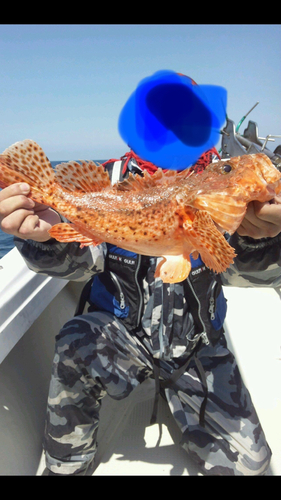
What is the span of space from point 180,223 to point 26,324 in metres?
2.16

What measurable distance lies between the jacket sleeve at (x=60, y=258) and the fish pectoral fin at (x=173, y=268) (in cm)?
98

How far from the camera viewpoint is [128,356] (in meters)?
3.11

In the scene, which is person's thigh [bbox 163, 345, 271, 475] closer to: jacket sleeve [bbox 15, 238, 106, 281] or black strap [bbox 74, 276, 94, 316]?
black strap [bbox 74, 276, 94, 316]

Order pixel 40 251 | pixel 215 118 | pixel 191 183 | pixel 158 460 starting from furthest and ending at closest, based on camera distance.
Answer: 1. pixel 158 460
2. pixel 215 118
3. pixel 40 251
4. pixel 191 183

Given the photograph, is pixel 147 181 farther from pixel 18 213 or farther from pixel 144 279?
pixel 144 279

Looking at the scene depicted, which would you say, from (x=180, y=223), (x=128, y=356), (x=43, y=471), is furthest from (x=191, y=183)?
(x=43, y=471)

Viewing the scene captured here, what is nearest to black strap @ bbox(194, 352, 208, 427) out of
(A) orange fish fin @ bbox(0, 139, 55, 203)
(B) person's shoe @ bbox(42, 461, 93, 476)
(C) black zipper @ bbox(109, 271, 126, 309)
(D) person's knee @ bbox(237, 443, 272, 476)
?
(D) person's knee @ bbox(237, 443, 272, 476)

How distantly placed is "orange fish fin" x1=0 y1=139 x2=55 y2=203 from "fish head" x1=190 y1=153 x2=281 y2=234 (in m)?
1.08

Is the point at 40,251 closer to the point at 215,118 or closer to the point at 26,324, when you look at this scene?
the point at 26,324

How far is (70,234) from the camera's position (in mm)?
2221

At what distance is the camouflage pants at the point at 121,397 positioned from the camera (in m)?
2.90

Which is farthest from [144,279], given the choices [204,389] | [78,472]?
[78,472]

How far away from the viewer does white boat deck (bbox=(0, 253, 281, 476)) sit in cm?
311

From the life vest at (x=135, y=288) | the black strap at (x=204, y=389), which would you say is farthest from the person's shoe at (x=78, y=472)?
the life vest at (x=135, y=288)
